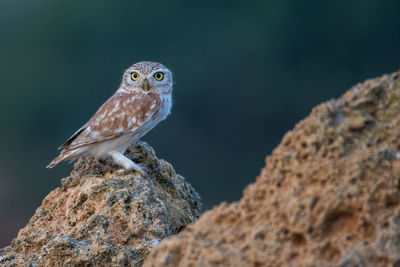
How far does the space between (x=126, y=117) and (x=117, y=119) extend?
0.29 feet

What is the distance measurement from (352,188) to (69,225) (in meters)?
2.11

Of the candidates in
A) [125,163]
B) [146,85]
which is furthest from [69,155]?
[146,85]

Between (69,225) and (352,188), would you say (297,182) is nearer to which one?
(352,188)

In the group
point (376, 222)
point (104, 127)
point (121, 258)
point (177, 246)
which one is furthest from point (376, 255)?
Result: point (104, 127)

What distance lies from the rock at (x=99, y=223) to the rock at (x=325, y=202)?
3.02ft

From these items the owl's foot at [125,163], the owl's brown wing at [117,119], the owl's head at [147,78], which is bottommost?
the owl's foot at [125,163]

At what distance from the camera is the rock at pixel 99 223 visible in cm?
293

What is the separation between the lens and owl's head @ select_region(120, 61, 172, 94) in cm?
575

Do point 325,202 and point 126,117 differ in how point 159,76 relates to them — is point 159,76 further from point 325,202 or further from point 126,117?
point 325,202

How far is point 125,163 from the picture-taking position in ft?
14.3

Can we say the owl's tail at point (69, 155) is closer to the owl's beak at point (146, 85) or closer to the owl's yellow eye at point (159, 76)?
the owl's beak at point (146, 85)

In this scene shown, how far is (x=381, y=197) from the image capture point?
6.17 ft

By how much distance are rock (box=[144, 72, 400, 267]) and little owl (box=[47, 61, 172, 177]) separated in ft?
7.31

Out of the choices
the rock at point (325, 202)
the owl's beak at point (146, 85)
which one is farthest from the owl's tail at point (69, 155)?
the rock at point (325, 202)
